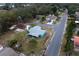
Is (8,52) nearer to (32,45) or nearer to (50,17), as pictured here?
(32,45)

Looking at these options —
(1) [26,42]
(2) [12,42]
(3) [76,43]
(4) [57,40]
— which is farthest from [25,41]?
(3) [76,43]

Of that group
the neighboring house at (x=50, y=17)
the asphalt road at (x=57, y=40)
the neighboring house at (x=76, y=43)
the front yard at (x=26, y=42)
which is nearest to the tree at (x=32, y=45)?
the front yard at (x=26, y=42)

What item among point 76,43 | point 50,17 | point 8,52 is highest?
point 50,17

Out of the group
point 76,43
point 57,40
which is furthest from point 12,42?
point 76,43

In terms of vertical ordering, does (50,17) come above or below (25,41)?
above

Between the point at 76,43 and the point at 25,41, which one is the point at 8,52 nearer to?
the point at 25,41

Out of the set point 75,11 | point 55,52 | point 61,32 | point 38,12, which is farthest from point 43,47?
point 75,11

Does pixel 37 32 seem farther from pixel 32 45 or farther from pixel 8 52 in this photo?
pixel 8 52

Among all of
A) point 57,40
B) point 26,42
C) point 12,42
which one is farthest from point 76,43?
point 12,42

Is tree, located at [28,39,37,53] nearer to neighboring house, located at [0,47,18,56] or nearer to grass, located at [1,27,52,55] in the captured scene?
grass, located at [1,27,52,55]
